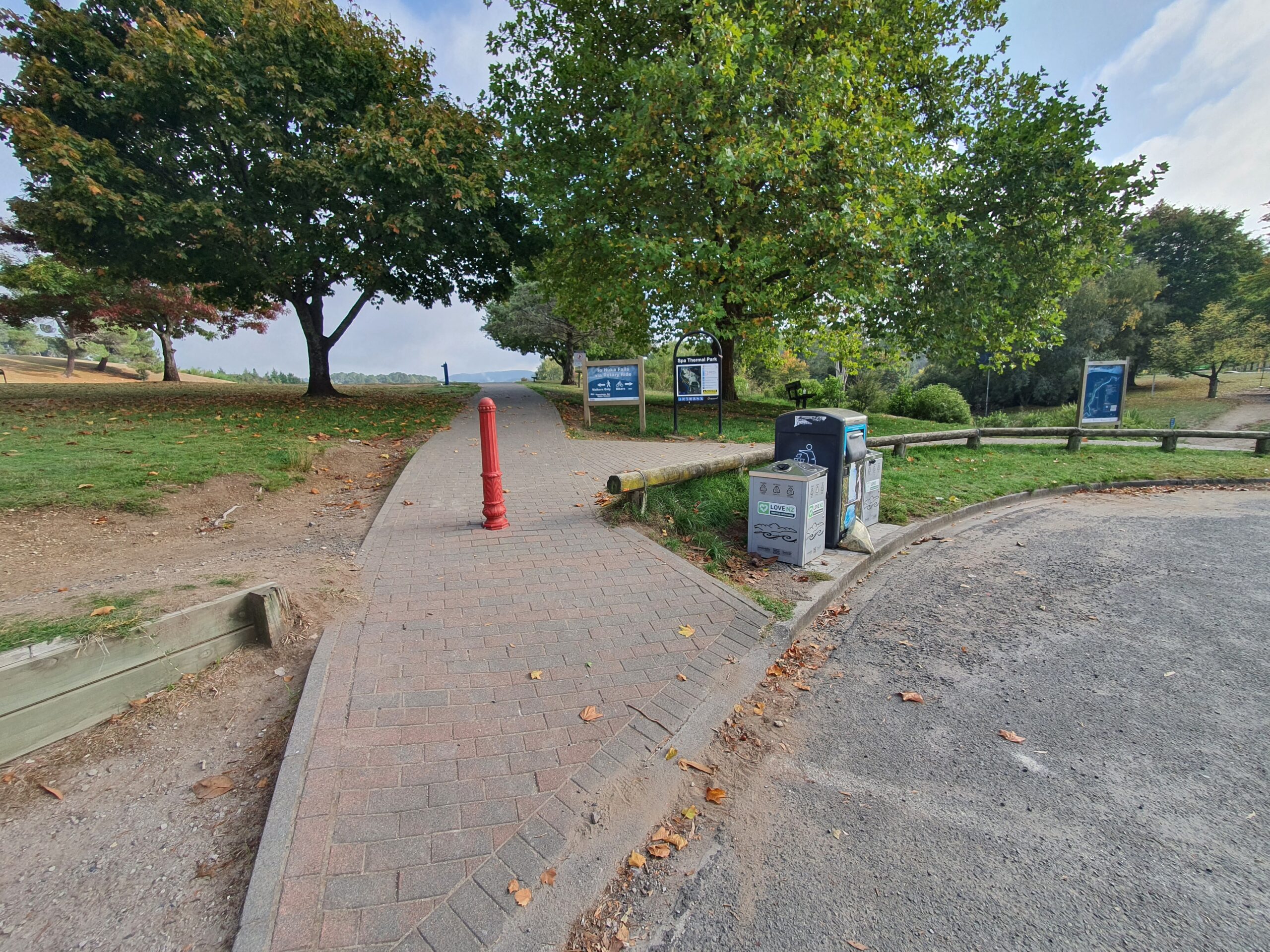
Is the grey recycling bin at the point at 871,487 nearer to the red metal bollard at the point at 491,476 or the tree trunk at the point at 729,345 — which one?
the red metal bollard at the point at 491,476

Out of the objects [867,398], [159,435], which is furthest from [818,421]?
[867,398]

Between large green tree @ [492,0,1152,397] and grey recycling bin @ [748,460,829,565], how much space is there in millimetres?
7464

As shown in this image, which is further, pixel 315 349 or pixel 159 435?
pixel 315 349

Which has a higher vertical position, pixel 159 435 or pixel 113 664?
pixel 159 435

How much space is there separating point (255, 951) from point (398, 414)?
13115mm

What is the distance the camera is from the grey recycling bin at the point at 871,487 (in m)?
5.95

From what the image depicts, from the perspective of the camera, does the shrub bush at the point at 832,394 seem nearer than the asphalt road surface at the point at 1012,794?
No

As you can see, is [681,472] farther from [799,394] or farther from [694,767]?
[799,394]

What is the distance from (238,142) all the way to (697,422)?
462 inches

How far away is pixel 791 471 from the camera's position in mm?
4973

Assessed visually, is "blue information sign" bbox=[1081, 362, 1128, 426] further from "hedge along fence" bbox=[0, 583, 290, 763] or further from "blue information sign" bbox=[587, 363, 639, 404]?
"hedge along fence" bbox=[0, 583, 290, 763]

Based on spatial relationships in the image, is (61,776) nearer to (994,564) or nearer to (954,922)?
(954,922)

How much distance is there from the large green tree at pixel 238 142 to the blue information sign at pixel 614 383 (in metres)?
4.89

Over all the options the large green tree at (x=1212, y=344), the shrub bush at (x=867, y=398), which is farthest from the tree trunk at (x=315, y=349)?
the large green tree at (x=1212, y=344)
